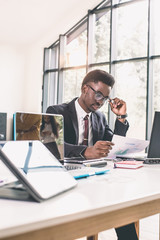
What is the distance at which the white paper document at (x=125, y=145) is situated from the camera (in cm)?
160

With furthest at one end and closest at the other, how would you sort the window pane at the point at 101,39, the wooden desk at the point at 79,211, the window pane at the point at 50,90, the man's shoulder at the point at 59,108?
the window pane at the point at 50,90 → the window pane at the point at 101,39 → the man's shoulder at the point at 59,108 → the wooden desk at the point at 79,211

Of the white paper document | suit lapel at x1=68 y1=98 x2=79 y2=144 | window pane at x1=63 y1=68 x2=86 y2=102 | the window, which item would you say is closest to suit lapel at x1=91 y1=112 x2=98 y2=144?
suit lapel at x1=68 y1=98 x2=79 y2=144

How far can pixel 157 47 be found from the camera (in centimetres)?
509

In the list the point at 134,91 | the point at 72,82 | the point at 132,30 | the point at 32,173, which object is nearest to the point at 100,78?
the point at 32,173

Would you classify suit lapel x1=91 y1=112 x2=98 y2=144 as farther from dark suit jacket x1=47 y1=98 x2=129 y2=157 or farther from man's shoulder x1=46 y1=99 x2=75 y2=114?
man's shoulder x1=46 y1=99 x2=75 y2=114

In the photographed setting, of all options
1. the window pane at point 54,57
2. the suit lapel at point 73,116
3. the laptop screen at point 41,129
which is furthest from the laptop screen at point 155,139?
the window pane at point 54,57

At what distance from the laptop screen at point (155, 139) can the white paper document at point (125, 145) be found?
4 centimetres

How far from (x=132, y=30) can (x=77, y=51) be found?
1279mm

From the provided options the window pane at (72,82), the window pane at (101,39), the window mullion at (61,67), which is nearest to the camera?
the window pane at (101,39)

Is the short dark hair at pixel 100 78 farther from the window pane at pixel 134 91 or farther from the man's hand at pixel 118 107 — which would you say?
the window pane at pixel 134 91

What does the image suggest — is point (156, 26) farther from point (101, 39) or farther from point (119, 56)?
point (101, 39)

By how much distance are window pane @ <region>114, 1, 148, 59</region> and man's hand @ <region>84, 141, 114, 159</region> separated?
154 inches

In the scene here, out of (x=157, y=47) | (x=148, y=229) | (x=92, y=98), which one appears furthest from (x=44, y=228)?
(x=157, y=47)

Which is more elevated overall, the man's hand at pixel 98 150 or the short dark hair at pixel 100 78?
the short dark hair at pixel 100 78
